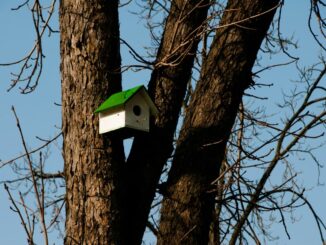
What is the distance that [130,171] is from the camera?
10.8 feet

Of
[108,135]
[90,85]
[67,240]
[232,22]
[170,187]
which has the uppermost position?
[232,22]

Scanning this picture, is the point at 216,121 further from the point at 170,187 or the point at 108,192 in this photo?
the point at 108,192

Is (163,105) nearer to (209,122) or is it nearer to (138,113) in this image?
(138,113)

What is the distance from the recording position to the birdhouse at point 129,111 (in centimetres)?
321

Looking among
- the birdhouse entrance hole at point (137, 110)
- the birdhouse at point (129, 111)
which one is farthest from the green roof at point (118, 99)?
the birdhouse entrance hole at point (137, 110)

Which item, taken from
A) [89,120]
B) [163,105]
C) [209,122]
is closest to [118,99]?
[89,120]

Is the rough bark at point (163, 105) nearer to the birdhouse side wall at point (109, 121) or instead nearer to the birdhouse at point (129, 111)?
the birdhouse at point (129, 111)

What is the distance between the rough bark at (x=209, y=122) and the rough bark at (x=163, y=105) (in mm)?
88

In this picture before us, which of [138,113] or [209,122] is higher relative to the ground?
[138,113]

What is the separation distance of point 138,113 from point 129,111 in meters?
0.06

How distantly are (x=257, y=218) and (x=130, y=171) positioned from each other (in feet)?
9.88

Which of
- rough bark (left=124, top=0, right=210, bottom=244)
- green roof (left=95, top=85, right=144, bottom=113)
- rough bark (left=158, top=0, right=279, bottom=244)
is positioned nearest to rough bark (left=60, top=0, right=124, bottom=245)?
green roof (left=95, top=85, right=144, bottom=113)

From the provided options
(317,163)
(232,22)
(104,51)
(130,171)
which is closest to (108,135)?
(130,171)

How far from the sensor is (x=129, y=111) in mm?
3514
